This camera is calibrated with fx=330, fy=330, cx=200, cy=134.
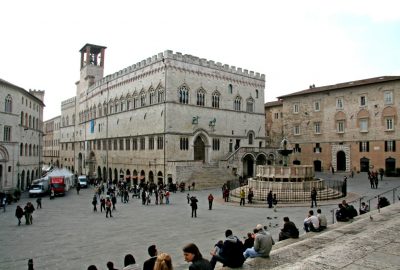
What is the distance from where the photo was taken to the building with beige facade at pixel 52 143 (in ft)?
287

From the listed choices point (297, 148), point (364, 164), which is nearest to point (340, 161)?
point (364, 164)

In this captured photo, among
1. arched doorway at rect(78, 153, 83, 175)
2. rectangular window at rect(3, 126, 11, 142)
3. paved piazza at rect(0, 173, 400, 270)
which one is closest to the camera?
paved piazza at rect(0, 173, 400, 270)

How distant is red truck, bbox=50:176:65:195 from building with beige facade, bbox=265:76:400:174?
36765 millimetres

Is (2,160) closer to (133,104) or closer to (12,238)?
(133,104)

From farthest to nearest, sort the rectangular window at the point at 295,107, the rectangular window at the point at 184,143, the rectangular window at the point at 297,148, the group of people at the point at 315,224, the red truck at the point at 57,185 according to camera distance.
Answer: the rectangular window at the point at 295,107
the rectangular window at the point at 297,148
the rectangular window at the point at 184,143
the red truck at the point at 57,185
the group of people at the point at 315,224

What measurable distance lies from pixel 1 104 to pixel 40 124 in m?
14.4

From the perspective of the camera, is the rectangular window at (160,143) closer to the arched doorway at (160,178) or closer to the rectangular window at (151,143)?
the rectangular window at (151,143)

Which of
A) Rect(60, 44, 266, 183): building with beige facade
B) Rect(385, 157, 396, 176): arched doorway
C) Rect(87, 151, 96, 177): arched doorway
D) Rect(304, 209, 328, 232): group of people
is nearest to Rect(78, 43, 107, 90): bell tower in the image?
Rect(60, 44, 266, 183): building with beige facade

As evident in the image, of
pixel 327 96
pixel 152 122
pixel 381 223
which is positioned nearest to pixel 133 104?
pixel 152 122

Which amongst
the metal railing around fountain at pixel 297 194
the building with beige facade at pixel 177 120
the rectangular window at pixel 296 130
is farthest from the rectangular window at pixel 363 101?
the metal railing around fountain at pixel 297 194

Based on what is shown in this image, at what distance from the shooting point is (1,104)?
3734 centimetres

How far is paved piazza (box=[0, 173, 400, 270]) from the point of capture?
12.5m

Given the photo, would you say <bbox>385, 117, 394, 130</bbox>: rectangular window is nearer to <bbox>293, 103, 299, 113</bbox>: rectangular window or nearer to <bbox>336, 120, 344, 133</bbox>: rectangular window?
<bbox>336, 120, 344, 133</bbox>: rectangular window

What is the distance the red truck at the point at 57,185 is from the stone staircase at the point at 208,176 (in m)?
13.5
